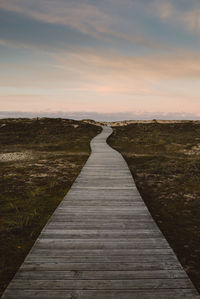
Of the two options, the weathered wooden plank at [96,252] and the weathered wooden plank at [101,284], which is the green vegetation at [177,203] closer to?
the weathered wooden plank at [96,252]

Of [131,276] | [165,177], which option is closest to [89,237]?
[131,276]

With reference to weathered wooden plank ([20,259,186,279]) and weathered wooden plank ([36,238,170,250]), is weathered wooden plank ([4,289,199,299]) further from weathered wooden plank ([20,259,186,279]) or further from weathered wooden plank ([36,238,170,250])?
weathered wooden plank ([36,238,170,250])

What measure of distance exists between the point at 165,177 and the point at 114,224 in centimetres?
838

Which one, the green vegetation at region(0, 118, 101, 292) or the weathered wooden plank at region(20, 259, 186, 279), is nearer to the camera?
the weathered wooden plank at region(20, 259, 186, 279)

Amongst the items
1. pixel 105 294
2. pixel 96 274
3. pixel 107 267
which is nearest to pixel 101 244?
pixel 107 267

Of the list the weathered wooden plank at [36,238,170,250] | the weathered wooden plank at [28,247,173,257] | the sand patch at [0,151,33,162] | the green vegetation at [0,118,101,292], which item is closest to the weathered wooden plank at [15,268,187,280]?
the weathered wooden plank at [28,247,173,257]

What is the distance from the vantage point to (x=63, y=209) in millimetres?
7379

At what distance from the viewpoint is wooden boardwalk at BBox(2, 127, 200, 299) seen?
3731mm

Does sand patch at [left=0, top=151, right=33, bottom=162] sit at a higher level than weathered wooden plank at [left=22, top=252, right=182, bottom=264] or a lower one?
lower

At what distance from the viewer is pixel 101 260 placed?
459 cm

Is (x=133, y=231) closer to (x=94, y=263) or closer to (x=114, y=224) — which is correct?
(x=114, y=224)

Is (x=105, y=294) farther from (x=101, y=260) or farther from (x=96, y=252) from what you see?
(x=96, y=252)

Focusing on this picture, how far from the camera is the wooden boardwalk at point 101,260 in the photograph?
147 inches

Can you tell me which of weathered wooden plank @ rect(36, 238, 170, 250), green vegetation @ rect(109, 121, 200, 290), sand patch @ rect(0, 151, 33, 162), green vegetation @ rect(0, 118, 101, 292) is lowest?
sand patch @ rect(0, 151, 33, 162)
